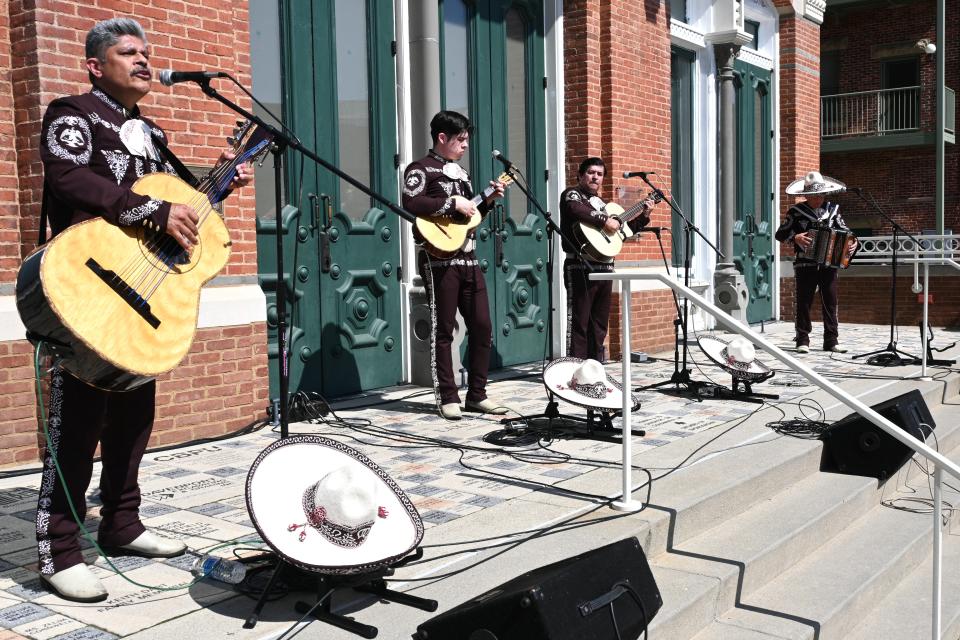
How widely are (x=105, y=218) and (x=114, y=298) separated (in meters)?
0.31

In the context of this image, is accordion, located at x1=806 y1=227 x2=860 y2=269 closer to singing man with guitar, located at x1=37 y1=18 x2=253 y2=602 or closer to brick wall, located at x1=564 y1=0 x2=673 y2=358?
brick wall, located at x1=564 y1=0 x2=673 y2=358

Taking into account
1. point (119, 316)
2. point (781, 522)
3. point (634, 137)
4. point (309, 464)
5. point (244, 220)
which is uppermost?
point (634, 137)

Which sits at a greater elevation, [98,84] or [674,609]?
[98,84]

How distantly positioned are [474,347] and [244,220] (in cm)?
184

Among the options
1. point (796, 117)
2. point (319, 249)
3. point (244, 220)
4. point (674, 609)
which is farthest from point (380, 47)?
point (796, 117)

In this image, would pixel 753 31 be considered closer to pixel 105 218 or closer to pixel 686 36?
pixel 686 36

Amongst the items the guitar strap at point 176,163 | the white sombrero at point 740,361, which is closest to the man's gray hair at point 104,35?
the guitar strap at point 176,163

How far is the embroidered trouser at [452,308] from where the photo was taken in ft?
21.9

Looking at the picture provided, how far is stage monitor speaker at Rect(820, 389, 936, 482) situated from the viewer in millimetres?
5656

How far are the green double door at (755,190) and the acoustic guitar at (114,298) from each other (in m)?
11.0

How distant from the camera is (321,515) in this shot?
10.4 feet

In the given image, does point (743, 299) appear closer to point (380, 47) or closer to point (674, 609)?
point (380, 47)

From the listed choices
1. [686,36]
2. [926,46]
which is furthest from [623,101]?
[926,46]

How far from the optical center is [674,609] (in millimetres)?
3514
